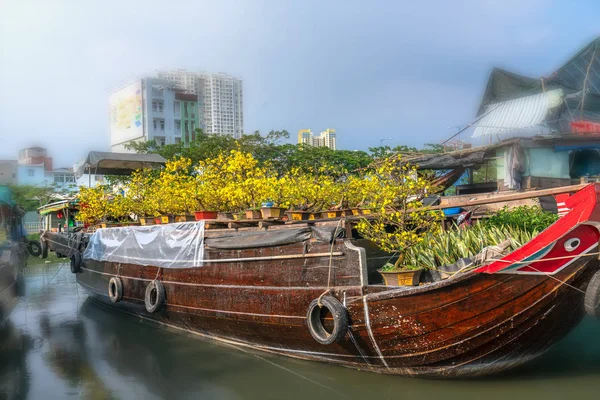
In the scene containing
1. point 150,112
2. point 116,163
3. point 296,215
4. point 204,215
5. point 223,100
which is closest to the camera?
point 296,215

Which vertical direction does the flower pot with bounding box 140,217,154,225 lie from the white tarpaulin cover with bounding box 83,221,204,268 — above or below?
above

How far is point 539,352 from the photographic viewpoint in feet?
17.3

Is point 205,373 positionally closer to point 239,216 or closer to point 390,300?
point 239,216

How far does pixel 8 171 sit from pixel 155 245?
266cm

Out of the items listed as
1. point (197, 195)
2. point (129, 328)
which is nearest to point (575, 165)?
point (197, 195)

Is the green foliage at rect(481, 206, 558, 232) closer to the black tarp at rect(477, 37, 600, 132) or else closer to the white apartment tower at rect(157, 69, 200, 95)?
the black tarp at rect(477, 37, 600, 132)

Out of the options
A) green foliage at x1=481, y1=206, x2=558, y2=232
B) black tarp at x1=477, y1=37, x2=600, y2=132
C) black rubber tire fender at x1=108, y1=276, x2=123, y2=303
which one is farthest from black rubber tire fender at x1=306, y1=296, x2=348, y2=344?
black tarp at x1=477, y1=37, x2=600, y2=132

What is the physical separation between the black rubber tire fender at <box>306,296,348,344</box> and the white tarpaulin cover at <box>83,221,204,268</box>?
2.07 meters

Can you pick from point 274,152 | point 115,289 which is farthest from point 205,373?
point 274,152

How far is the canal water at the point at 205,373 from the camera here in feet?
17.3

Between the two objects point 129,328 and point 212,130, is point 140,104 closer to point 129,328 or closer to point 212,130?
point 212,130

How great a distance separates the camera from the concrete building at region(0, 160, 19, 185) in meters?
7.88

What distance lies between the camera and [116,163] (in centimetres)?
1205

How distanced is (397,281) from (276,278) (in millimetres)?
1496
